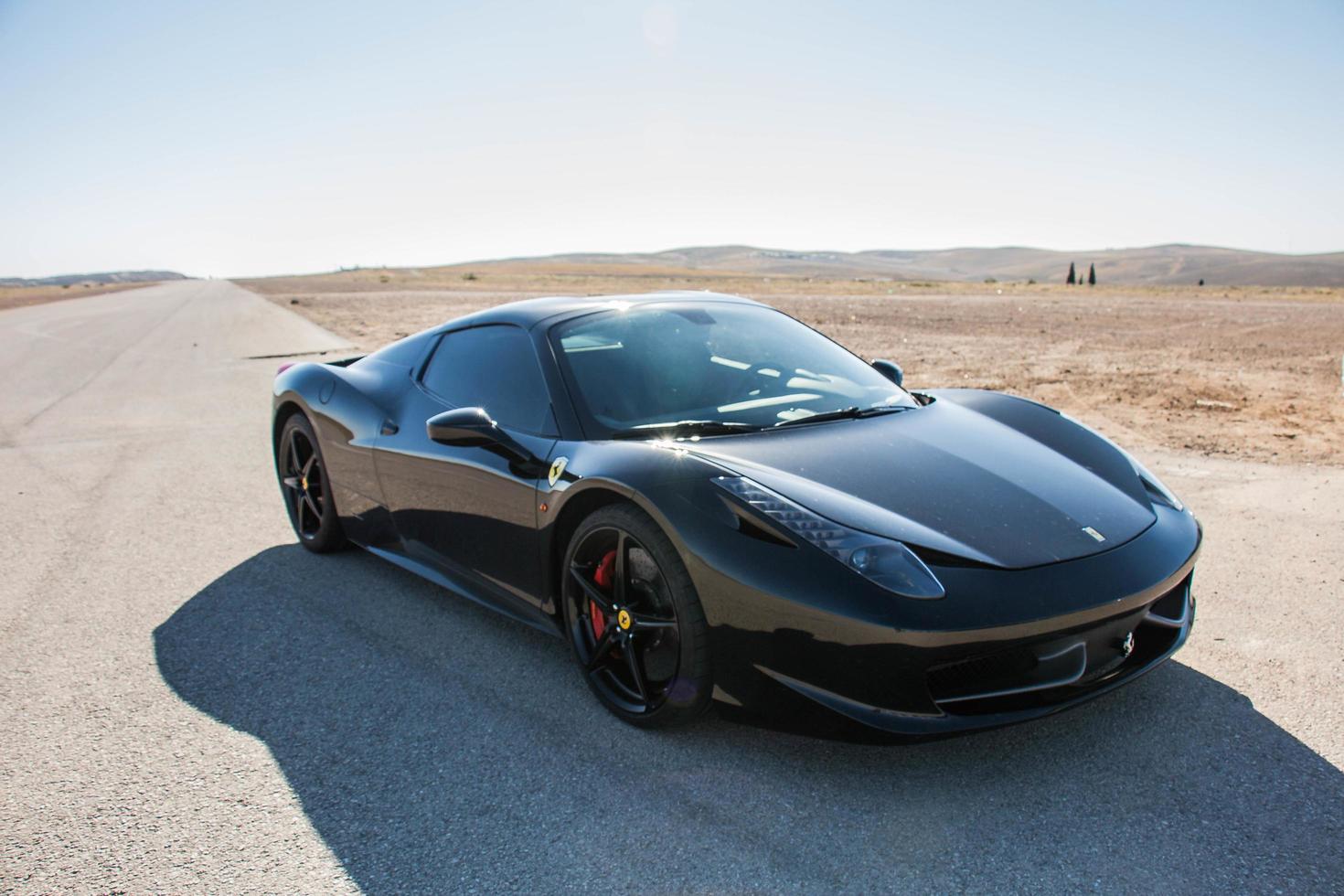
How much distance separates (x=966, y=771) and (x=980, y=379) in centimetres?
847

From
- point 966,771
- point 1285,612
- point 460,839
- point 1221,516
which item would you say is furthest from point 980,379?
point 460,839

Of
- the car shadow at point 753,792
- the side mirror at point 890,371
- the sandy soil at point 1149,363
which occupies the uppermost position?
the side mirror at point 890,371

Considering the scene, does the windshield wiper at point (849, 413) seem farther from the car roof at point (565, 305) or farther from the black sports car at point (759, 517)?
the car roof at point (565, 305)

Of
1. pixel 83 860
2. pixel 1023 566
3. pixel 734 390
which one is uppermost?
pixel 734 390

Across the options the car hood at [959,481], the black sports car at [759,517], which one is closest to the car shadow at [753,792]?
the black sports car at [759,517]

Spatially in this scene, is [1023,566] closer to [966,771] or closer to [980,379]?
[966,771]

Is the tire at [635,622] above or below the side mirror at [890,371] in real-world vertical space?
below

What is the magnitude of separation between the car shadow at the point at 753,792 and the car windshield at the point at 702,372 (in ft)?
3.23

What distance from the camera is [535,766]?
8.80 feet

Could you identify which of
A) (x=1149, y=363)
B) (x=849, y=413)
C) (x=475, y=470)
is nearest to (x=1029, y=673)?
(x=849, y=413)

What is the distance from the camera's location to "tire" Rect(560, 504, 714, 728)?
260cm

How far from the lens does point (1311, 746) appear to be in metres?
2.65

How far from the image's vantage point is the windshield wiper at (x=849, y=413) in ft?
10.8

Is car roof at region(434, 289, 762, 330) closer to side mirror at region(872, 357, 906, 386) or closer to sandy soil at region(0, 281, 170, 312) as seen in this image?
side mirror at region(872, 357, 906, 386)
